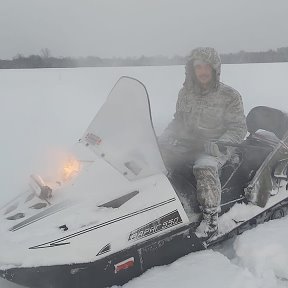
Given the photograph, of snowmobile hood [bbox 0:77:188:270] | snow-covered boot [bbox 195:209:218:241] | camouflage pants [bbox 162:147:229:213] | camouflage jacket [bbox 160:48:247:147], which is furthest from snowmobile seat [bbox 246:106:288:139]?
snowmobile hood [bbox 0:77:188:270]

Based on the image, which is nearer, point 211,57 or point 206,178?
point 206,178

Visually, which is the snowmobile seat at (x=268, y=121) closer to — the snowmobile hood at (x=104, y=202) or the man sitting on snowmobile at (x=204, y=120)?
the man sitting on snowmobile at (x=204, y=120)

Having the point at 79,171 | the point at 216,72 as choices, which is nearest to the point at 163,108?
the point at 216,72

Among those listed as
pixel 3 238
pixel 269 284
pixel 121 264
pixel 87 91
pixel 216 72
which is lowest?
pixel 87 91

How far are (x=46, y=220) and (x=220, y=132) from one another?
2044 mm

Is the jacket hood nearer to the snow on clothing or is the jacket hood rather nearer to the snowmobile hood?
the snow on clothing

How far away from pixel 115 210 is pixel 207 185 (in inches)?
34.0

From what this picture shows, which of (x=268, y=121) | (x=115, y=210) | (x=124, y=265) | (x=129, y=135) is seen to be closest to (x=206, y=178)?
(x=129, y=135)

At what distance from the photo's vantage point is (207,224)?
377 cm

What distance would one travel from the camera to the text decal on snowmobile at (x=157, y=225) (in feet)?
11.2

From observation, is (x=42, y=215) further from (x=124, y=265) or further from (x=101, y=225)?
(x=124, y=265)

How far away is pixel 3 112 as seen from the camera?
39.9ft

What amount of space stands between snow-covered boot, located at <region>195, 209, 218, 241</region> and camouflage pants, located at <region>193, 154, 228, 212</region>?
0.04 metres

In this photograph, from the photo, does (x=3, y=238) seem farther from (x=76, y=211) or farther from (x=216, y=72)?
(x=216, y=72)
